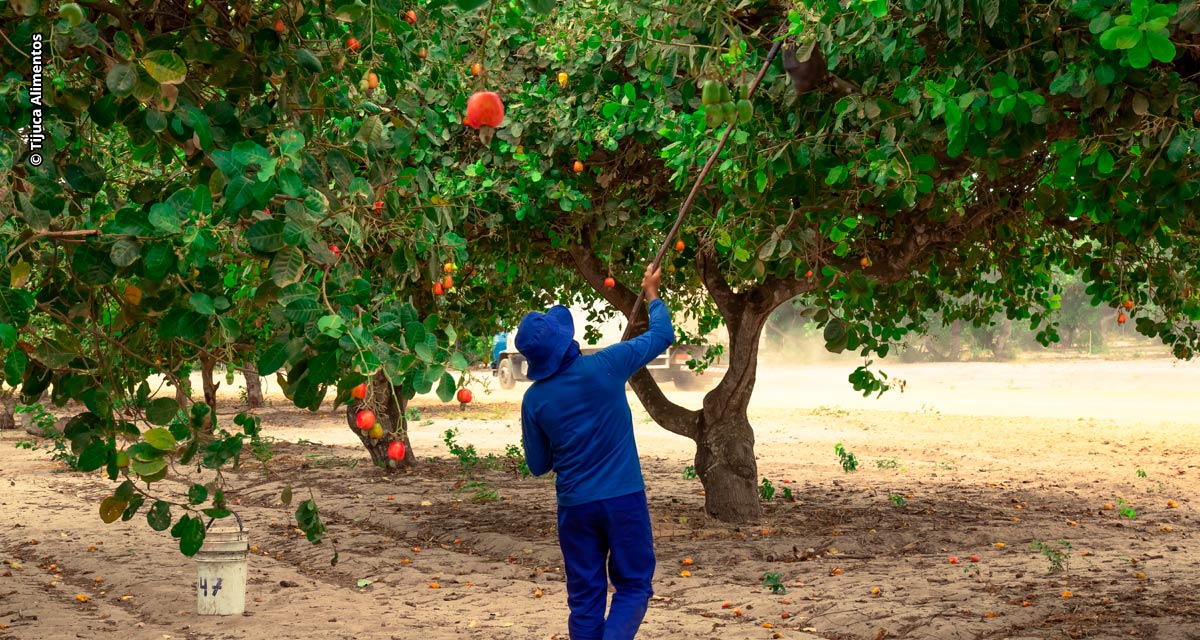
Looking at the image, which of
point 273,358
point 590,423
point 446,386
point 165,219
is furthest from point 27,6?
point 590,423

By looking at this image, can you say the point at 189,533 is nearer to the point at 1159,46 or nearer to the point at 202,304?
the point at 202,304

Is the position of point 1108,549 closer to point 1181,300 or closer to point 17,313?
point 1181,300

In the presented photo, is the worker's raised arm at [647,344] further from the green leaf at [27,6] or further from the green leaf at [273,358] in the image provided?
the green leaf at [27,6]

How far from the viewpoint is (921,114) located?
4539 mm

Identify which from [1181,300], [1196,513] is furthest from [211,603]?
[1196,513]

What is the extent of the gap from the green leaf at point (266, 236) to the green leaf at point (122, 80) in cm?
56

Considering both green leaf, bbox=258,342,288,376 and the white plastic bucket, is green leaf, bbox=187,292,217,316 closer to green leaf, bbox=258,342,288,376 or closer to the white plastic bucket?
green leaf, bbox=258,342,288,376

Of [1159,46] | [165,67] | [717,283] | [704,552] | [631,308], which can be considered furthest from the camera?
[631,308]

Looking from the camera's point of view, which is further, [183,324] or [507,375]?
[507,375]

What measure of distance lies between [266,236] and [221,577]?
13.6 ft

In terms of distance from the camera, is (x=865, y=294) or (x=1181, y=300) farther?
(x=1181, y=300)

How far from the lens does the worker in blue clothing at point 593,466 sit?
4414 millimetres

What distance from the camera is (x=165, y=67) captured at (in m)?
Answer: 2.87

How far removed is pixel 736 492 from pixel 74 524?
19.6 feet
